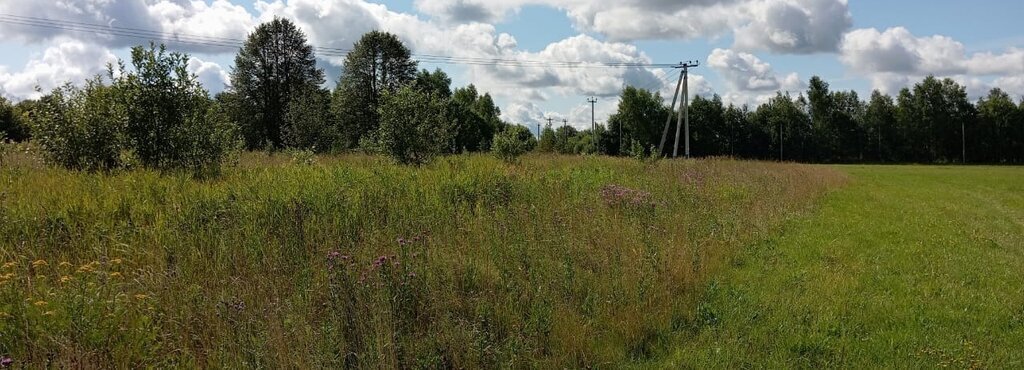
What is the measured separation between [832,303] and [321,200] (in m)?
5.91

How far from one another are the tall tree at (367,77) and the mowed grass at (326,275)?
37.1 meters

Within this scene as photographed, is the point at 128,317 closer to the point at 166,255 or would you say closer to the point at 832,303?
the point at 166,255

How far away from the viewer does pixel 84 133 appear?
9641 millimetres

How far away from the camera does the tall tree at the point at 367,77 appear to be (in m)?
45.5

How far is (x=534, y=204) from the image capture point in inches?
360

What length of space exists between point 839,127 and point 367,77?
244ft

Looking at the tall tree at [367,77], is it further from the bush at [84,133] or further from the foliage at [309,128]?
the bush at [84,133]

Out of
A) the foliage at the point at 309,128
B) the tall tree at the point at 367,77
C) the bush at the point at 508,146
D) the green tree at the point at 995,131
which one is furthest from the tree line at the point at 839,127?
the bush at the point at 508,146

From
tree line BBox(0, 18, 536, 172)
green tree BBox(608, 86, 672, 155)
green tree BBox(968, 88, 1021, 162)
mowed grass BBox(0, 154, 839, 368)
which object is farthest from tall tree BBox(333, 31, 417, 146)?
green tree BBox(968, 88, 1021, 162)

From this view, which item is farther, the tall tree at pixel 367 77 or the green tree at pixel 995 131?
the green tree at pixel 995 131

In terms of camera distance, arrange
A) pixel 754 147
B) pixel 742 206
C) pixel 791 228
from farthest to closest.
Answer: pixel 754 147
pixel 742 206
pixel 791 228

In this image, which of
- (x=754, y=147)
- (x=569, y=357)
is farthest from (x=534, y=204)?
(x=754, y=147)

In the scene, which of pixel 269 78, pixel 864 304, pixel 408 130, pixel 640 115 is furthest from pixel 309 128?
pixel 640 115

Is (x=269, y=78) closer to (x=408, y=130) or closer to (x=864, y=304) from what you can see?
(x=408, y=130)
